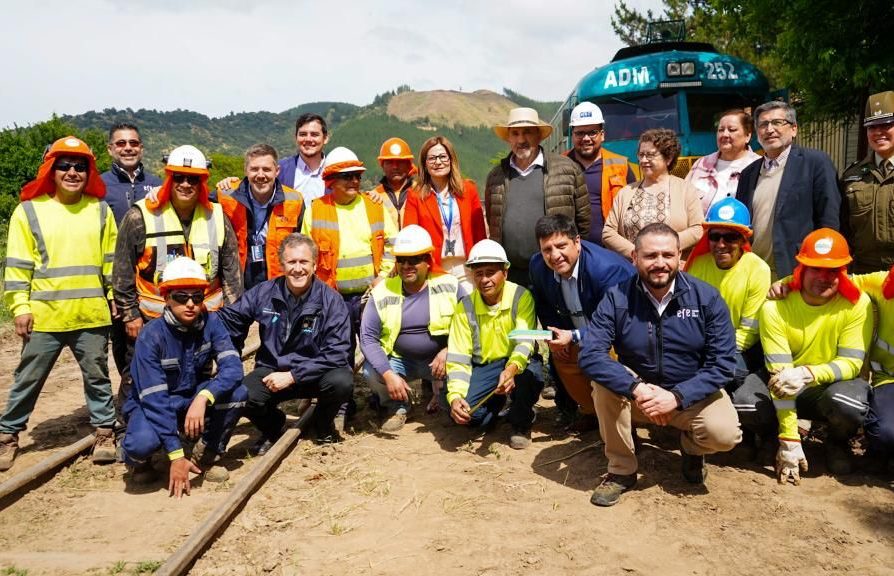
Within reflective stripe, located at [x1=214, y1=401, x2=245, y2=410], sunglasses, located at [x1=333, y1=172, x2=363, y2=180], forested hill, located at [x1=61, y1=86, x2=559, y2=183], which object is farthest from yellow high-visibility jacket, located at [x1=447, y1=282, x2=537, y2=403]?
forested hill, located at [x1=61, y1=86, x2=559, y2=183]

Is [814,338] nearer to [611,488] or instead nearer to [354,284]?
[611,488]

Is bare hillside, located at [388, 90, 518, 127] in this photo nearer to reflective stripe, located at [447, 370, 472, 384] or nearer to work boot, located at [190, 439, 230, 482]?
reflective stripe, located at [447, 370, 472, 384]

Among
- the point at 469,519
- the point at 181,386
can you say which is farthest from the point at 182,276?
the point at 469,519

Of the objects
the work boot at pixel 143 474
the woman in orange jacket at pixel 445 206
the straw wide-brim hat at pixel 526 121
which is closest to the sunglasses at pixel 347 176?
the woman in orange jacket at pixel 445 206

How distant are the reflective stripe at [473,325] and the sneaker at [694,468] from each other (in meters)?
1.69

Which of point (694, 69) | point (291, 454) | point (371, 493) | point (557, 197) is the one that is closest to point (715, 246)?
point (557, 197)

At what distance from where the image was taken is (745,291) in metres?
4.89

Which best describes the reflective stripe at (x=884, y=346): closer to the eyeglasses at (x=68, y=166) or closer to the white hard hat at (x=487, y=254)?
the white hard hat at (x=487, y=254)

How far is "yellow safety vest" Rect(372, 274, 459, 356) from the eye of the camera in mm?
5824

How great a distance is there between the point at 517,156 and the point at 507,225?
1.83ft

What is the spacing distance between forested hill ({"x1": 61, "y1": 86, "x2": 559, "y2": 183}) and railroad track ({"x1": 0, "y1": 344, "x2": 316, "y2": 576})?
8137 cm

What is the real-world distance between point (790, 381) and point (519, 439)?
6.14ft

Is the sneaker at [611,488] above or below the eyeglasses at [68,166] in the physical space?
below

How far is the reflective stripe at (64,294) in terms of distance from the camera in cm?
519
